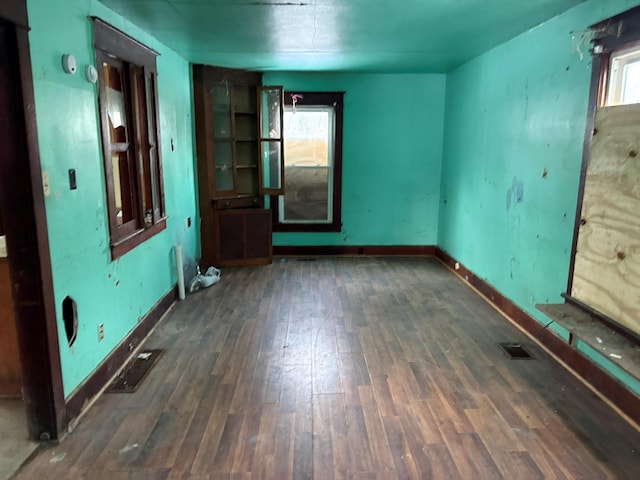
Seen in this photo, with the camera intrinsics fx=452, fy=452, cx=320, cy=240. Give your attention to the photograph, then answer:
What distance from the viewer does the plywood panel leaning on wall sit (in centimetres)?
242

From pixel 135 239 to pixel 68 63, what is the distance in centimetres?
133

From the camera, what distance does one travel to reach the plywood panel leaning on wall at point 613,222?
2418mm

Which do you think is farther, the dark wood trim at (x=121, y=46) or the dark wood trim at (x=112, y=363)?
the dark wood trim at (x=121, y=46)

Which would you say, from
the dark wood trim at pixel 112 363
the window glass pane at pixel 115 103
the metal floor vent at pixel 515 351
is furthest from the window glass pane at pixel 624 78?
the dark wood trim at pixel 112 363

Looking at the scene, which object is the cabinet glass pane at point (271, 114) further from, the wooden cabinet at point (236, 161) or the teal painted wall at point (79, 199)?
the teal painted wall at point (79, 199)

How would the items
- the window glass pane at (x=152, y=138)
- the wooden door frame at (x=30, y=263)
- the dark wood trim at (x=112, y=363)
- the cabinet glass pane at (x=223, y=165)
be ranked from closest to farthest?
the wooden door frame at (x=30, y=263) → the dark wood trim at (x=112, y=363) → the window glass pane at (x=152, y=138) → the cabinet glass pane at (x=223, y=165)

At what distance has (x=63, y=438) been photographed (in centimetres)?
230

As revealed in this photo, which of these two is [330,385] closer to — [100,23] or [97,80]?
[97,80]

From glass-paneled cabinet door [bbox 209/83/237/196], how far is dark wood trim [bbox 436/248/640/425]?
121 inches

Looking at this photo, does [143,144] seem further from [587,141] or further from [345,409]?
[587,141]

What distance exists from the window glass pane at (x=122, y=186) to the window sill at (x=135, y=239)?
0.14 meters

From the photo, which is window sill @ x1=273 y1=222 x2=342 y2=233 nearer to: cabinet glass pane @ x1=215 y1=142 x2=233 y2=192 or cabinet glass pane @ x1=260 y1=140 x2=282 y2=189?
cabinet glass pane @ x1=260 y1=140 x2=282 y2=189

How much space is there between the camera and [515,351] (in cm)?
329

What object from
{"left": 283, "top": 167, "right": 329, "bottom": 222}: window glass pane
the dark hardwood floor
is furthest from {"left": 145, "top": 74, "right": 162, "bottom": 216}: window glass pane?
{"left": 283, "top": 167, "right": 329, "bottom": 222}: window glass pane
